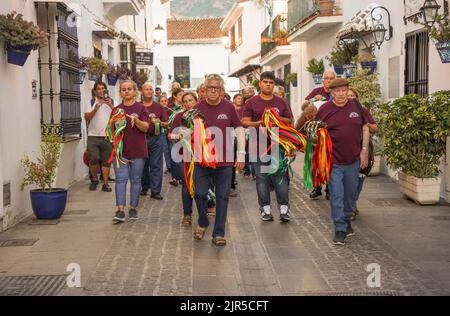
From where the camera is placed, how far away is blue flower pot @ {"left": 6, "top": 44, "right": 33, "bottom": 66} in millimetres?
8430

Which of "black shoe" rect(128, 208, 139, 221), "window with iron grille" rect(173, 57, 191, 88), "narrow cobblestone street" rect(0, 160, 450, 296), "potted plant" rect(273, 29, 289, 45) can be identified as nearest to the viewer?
"narrow cobblestone street" rect(0, 160, 450, 296)

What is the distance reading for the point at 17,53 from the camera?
848 cm

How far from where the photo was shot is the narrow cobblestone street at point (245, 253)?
5.82 meters

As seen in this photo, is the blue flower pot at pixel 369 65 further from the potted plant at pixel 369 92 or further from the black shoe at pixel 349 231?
the black shoe at pixel 349 231

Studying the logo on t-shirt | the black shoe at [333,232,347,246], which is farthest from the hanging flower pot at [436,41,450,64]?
the logo on t-shirt

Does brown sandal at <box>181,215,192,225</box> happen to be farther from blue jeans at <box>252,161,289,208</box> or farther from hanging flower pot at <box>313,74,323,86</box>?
hanging flower pot at <box>313,74,323,86</box>

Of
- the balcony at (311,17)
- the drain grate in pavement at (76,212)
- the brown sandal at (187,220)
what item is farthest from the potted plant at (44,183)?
the balcony at (311,17)

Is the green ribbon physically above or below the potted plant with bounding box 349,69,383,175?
below

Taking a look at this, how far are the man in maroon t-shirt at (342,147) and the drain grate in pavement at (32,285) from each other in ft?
10.0

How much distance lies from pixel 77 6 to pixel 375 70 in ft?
20.3

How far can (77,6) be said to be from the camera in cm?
1330

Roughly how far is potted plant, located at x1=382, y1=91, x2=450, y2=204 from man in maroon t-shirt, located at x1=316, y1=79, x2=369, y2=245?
8.13ft

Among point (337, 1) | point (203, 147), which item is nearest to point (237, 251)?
point (203, 147)

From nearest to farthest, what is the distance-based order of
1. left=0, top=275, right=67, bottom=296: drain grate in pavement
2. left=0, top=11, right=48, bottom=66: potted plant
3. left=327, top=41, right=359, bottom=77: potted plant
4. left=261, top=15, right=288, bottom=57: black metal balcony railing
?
left=0, top=275, right=67, bottom=296: drain grate in pavement → left=0, top=11, right=48, bottom=66: potted plant → left=327, top=41, right=359, bottom=77: potted plant → left=261, top=15, right=288, bottom=57: black metal balcony railing
